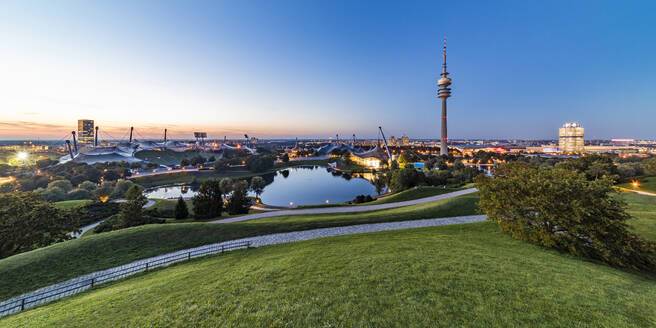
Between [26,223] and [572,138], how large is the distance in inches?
8951

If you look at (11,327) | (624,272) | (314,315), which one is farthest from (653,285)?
(11,327)

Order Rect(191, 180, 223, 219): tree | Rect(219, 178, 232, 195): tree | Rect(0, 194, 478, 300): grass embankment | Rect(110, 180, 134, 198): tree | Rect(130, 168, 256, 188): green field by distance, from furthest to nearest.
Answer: Rect(130, 168, 256, 188): green field < Rect(110, 180, 134, 198): tree < Rect(219, 178, 232, 195): tree < Rect(191, 180, 223, 219): tree < Rect(0, 194, 478, 300): grass embankment

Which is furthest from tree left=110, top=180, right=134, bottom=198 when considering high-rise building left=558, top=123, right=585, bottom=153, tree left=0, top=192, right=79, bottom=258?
high-rise building left=558, top=123, right=585, bottom=153

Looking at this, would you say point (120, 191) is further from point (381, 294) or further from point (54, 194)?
point (381, 294)

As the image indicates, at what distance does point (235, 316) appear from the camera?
17.2 ft

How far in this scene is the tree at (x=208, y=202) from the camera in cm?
2503

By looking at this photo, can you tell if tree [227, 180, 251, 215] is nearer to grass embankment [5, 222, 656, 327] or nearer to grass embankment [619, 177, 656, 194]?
grass embankment [5, 222, 656, 327]

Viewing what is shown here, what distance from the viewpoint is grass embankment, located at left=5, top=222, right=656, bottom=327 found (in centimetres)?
486

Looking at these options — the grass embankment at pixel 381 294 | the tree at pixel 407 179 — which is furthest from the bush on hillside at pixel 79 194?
the tree at pixel 407 179

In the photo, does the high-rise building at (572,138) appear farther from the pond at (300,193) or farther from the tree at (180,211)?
the tree at (180,211)

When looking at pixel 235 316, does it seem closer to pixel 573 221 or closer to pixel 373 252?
pixel 373 252

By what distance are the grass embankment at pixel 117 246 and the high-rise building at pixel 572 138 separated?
198200 mm

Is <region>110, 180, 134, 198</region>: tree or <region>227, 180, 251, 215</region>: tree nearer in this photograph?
<region>227, 180, 251, 215</region>: tree

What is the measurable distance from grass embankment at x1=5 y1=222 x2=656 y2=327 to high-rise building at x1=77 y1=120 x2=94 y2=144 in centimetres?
20353
